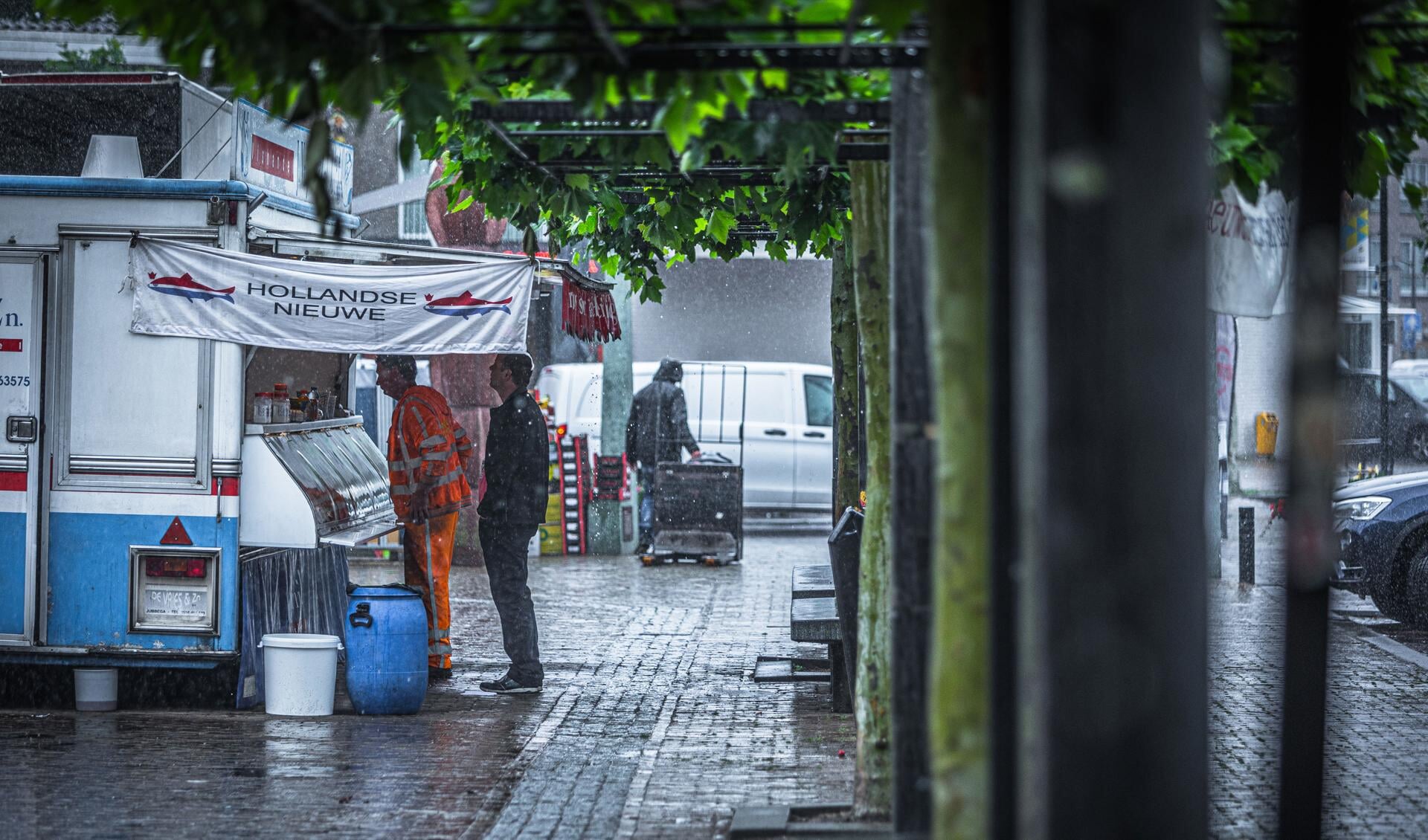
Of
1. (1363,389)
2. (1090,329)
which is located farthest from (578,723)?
(1363,389)

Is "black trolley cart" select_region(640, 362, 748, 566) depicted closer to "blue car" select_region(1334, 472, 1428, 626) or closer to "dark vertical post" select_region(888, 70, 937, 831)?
"blue car" select_region(1334, 472, 1428, 626)

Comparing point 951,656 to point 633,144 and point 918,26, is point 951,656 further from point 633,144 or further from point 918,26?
point 633,144

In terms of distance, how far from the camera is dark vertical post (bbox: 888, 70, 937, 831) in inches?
202

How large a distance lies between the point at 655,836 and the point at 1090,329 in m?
4.04

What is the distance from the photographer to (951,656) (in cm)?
360

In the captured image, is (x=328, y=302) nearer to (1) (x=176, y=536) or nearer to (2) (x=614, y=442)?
(1) (x=176, y=536)

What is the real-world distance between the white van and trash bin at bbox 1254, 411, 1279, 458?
36.9 ft

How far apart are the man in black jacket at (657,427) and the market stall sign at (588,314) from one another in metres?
6.10

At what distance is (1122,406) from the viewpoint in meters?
2.87

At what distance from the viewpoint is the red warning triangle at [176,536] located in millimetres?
8867

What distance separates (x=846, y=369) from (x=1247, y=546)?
645 centimetres

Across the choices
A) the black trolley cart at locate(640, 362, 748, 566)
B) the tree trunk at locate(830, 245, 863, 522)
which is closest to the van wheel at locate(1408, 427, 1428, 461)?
the black trolley cart at locate(640, 362, 748, 566)

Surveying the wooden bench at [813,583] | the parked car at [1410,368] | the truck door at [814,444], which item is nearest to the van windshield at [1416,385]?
the parked car at [1410,368]

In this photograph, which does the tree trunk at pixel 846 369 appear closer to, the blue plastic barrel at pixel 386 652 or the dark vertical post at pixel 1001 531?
the blue plastic barrel at pixel 386 652
